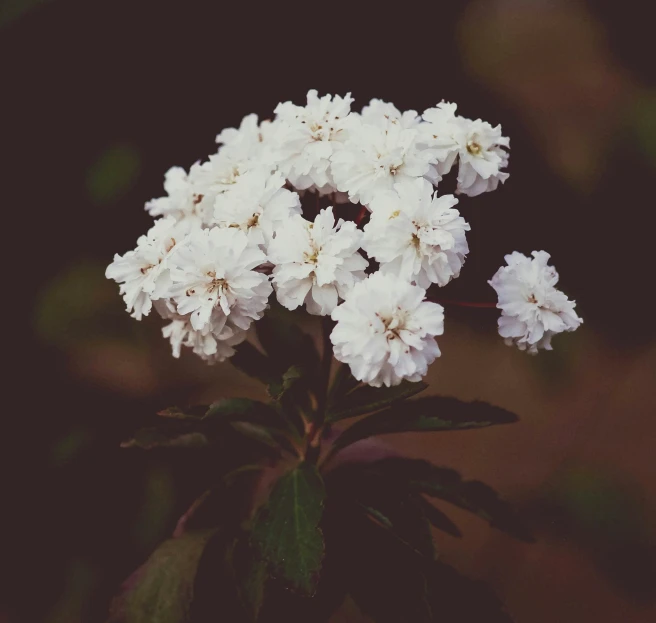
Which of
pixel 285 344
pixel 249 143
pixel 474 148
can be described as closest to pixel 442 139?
pixel 474 148

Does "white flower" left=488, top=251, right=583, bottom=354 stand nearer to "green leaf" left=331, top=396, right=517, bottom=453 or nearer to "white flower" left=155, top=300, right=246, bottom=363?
"green leaf" left=331, top=396, right=517, bottom=453

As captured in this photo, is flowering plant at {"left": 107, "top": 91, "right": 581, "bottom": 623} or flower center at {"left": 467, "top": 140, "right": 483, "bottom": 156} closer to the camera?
flowering plant at {"left": 107, "top": 91, "right": 581, "bottom": 623}

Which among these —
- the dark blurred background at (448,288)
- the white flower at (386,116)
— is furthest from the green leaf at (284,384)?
the dark blurred background at (448,288)

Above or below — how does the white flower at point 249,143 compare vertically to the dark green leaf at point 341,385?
above

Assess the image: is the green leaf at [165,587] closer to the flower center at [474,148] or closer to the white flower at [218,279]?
the white flower at [218,279]

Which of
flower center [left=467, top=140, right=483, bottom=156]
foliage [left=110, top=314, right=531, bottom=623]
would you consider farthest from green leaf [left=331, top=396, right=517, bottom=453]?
flower center [left=467, top=140, right=483, bottom=156]

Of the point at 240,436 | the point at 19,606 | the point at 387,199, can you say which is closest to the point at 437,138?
the point at 387,199

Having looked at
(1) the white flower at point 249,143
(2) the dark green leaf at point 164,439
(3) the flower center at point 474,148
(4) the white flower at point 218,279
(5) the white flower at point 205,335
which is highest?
(3) the flower center at point 474,148
